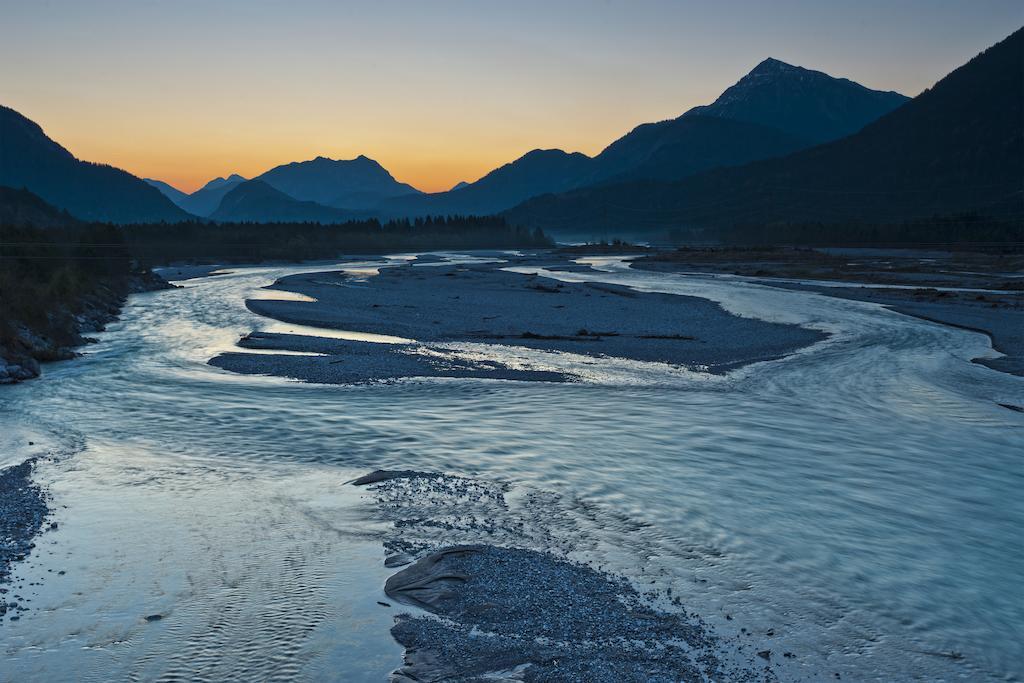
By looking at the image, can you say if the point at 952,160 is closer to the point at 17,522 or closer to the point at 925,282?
the point at 925,282

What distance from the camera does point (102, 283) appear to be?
48125mm

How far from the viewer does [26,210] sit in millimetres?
117375

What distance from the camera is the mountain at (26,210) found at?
107188mm

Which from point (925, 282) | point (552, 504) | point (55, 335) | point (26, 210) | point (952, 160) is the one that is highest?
point (952, 160)

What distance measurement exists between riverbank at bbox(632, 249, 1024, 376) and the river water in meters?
9.46

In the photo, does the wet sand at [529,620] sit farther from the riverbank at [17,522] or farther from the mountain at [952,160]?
the mountain at [952,160]

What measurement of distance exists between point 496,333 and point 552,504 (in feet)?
58.9

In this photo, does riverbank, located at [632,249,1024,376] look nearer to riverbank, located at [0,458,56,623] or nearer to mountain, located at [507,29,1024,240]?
riverbank, located at [0,458,56,623]

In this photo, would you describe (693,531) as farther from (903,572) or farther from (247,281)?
(247,281)

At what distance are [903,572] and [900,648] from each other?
2.08 m

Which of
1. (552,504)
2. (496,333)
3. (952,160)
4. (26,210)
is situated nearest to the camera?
→ (552,504)

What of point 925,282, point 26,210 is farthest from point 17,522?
point 26,210

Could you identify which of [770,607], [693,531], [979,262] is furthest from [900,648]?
[979,262]

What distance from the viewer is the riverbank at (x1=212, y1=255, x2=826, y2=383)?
21906mm
